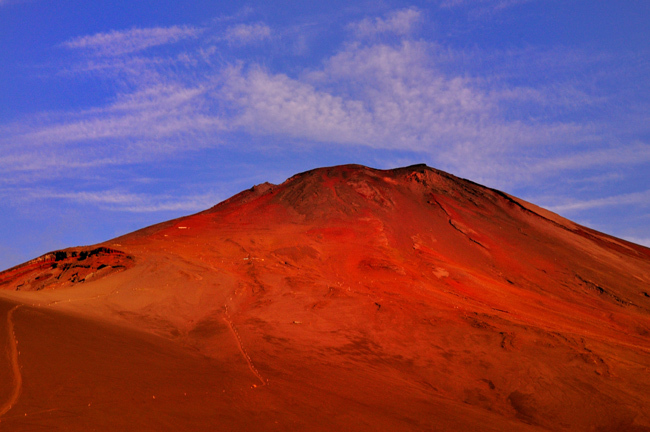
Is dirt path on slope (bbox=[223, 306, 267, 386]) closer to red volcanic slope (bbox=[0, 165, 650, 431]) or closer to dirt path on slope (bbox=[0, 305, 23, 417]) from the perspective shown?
red volcanic slope (bbox=[0, 165, 650, 431])

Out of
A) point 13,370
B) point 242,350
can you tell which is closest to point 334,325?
point 242,350

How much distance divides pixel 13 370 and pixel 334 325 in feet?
32.9

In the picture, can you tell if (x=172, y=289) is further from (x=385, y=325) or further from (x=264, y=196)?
(x=264, y=196)

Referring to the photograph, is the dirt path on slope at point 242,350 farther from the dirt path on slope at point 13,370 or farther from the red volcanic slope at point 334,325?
the dirt path on slope at point 13,370

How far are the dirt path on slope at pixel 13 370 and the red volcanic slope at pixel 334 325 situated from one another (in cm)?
4

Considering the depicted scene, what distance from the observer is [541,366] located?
13203 millimetres

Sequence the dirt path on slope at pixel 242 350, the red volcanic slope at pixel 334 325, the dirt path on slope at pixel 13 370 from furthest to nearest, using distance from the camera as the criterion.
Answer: the dirt path on slope at pixel 242 350 < the red volcanic slope at pixel 334 325 < the dirt path on slope at pixel 13 370

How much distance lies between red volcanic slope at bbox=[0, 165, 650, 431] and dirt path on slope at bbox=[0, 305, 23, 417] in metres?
0.04

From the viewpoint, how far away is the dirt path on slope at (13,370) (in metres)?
6.30

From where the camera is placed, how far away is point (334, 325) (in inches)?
615

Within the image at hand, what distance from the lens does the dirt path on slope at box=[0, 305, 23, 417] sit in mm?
6297

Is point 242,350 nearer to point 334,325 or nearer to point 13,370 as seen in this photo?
point 334,325

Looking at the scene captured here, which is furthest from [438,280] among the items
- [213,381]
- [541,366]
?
[213,381]

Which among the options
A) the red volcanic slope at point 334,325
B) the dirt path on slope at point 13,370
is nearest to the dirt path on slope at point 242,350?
the red volcanic slope at point 334,325
